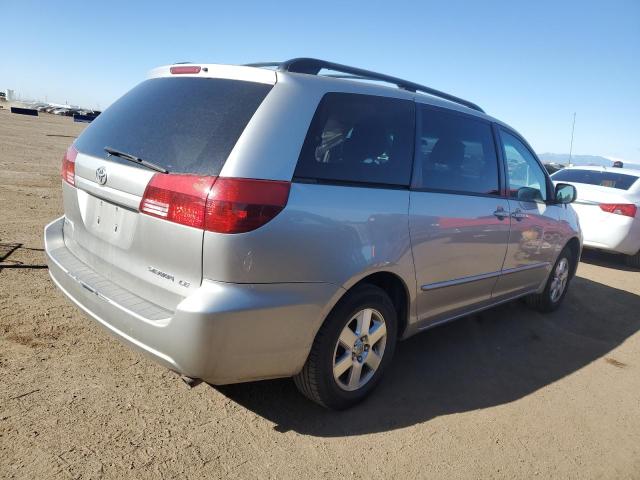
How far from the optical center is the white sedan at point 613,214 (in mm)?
7367

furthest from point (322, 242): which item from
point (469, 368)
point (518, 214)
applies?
point (518, 214)

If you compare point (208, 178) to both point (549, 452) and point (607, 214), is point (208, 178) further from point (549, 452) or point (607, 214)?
point (607, 214)

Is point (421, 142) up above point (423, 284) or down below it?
above

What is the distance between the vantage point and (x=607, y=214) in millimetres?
7445

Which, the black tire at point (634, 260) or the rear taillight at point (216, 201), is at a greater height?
the rear taillight at point (216, 201)

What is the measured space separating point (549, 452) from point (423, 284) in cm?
116

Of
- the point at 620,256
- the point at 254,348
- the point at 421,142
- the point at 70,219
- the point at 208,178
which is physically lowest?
the point at 620,256

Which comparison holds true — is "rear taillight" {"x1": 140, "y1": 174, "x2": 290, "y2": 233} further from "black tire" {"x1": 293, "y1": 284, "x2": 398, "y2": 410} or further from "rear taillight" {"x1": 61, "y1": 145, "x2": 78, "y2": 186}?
"rear taillight" {"x1": 61, "y1": 145, "x2": 78, "y2": 186}

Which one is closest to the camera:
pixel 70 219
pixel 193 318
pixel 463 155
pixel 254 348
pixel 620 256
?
pixel 193 318

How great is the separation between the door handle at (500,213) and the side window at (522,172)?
0.82 ft

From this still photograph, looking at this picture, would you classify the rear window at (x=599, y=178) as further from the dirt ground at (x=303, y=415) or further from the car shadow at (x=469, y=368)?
the dirt ground at (x=303, y=415)

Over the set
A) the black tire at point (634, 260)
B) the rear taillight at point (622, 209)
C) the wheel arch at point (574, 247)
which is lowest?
the black tire at point (634, 260)

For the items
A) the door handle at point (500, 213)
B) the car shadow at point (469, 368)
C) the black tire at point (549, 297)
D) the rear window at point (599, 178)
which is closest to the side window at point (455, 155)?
the door handle at point (500, 213)

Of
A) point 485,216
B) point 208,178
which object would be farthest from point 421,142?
point 208,178
